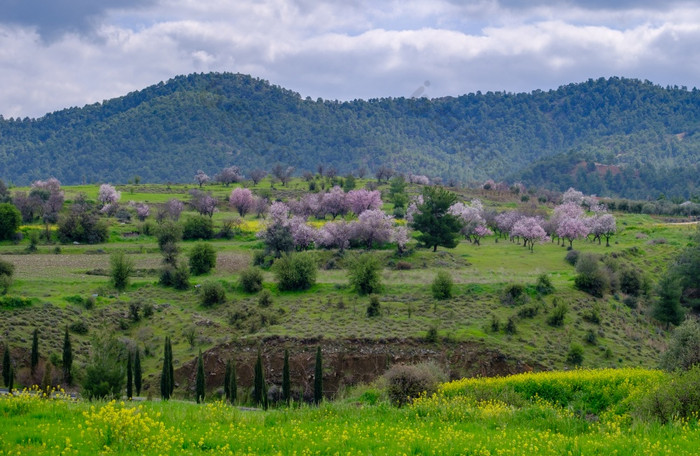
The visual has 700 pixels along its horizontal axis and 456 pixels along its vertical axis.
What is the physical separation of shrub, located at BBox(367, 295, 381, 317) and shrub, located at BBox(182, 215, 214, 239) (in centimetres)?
3135

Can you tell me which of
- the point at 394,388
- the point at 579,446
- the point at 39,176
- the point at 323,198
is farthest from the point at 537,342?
the point at 39,176

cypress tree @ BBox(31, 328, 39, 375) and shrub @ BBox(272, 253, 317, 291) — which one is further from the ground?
shrub @ BBox(272, 253, 317, 291)

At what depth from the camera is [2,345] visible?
128ft

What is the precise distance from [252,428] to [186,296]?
3976cm

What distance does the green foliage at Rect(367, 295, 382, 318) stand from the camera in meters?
45.7

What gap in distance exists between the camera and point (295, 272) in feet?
167

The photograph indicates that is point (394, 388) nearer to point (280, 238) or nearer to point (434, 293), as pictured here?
point (434, 293)

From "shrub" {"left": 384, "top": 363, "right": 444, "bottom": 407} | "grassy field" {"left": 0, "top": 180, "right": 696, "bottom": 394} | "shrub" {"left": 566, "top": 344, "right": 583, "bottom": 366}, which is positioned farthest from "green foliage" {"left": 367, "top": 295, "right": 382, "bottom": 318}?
"shrub" {"left": 384, "top": 363, "right": 444, "bottom": 407}

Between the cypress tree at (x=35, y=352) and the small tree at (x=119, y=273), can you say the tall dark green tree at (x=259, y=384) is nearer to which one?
the cypress tree at (x=35, y=352)

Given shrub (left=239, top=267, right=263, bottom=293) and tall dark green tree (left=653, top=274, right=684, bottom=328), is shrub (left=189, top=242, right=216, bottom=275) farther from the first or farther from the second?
tall dark green tree (left=653, top=274, right=684, bottom=328)

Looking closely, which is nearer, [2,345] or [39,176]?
[2,345]

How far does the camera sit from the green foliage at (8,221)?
220 ft

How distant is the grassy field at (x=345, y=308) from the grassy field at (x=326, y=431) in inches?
968

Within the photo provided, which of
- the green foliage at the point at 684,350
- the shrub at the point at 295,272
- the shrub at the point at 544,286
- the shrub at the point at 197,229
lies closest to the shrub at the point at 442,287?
the shrub at the point at 544,286
